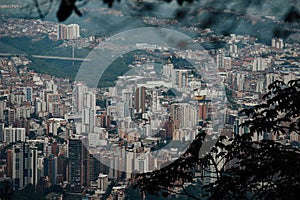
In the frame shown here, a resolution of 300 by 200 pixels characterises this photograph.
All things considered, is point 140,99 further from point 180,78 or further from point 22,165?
point 22,165

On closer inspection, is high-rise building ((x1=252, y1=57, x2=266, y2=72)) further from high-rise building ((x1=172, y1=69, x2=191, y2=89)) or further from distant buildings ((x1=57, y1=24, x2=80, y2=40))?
distant buildings ((x1=57, y1=24, x2=80, y2=40))

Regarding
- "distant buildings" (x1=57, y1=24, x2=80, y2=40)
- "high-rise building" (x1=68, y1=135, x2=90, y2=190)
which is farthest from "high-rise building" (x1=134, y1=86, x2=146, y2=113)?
"distant buildings" (x1=57, y1=24, x2=80, y2=40)

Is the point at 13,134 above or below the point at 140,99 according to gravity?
below

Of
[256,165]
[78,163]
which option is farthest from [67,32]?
[256,165]

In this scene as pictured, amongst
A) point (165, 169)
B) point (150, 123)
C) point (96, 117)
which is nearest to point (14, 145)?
point (96, 117)

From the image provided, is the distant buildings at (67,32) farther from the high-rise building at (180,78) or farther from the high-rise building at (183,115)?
the high-rise building at (183,115)

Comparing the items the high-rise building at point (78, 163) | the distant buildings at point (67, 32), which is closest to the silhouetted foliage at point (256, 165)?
the high-rise building at point (78, 163)
